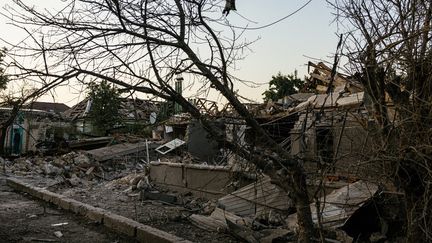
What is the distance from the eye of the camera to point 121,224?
24.0 feet

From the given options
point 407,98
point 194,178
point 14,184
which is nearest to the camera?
point 407,98

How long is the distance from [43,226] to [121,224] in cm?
144

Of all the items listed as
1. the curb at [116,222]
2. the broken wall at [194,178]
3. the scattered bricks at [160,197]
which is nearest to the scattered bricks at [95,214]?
the curb at [116,222]

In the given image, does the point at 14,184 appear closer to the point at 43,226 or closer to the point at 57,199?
the point at 57,199

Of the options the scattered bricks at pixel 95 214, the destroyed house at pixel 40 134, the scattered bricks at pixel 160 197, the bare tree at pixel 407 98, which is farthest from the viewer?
the destroyed house at pixel 40 134

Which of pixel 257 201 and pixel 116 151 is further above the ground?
pixel 116 151

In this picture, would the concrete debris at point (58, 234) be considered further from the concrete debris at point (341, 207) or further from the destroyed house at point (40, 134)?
the destroyed house at point (40, 134)

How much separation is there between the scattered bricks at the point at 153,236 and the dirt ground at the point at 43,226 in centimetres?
17

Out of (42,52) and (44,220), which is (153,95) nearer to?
(42,52)

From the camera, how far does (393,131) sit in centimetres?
386

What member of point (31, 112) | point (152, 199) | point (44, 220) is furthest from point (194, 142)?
point (31, 112)

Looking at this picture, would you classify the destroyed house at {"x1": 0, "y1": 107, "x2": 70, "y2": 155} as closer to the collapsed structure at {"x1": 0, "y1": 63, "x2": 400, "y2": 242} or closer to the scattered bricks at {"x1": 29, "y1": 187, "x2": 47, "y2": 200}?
the collapsed structure at {"x1": 0, "y1": 63, "x2": 400, "y2": 242}

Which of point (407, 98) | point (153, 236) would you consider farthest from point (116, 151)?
point (407, 98)

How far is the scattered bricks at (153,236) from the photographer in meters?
6.22
